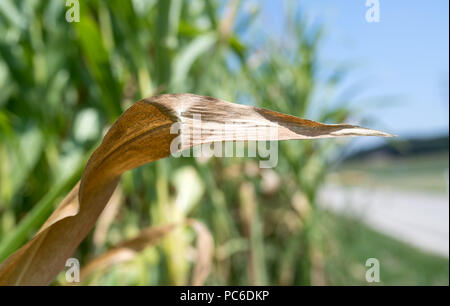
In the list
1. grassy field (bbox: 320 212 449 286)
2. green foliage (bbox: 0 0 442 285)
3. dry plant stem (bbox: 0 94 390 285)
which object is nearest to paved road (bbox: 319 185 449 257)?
grassy field (bbox: 320 212 449 286)

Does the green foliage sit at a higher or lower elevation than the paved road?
lower

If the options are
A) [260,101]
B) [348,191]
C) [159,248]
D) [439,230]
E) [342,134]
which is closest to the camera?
[342,134]

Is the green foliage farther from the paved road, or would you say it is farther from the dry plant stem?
the paved road

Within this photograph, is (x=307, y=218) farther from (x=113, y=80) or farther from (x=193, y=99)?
(x=193, y=99)

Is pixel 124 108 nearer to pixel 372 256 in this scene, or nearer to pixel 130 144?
pixel 130 144

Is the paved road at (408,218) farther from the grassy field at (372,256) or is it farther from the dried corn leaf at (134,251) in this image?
the dried corn leaf at (134,251)

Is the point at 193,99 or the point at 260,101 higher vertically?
the point at 260,101
